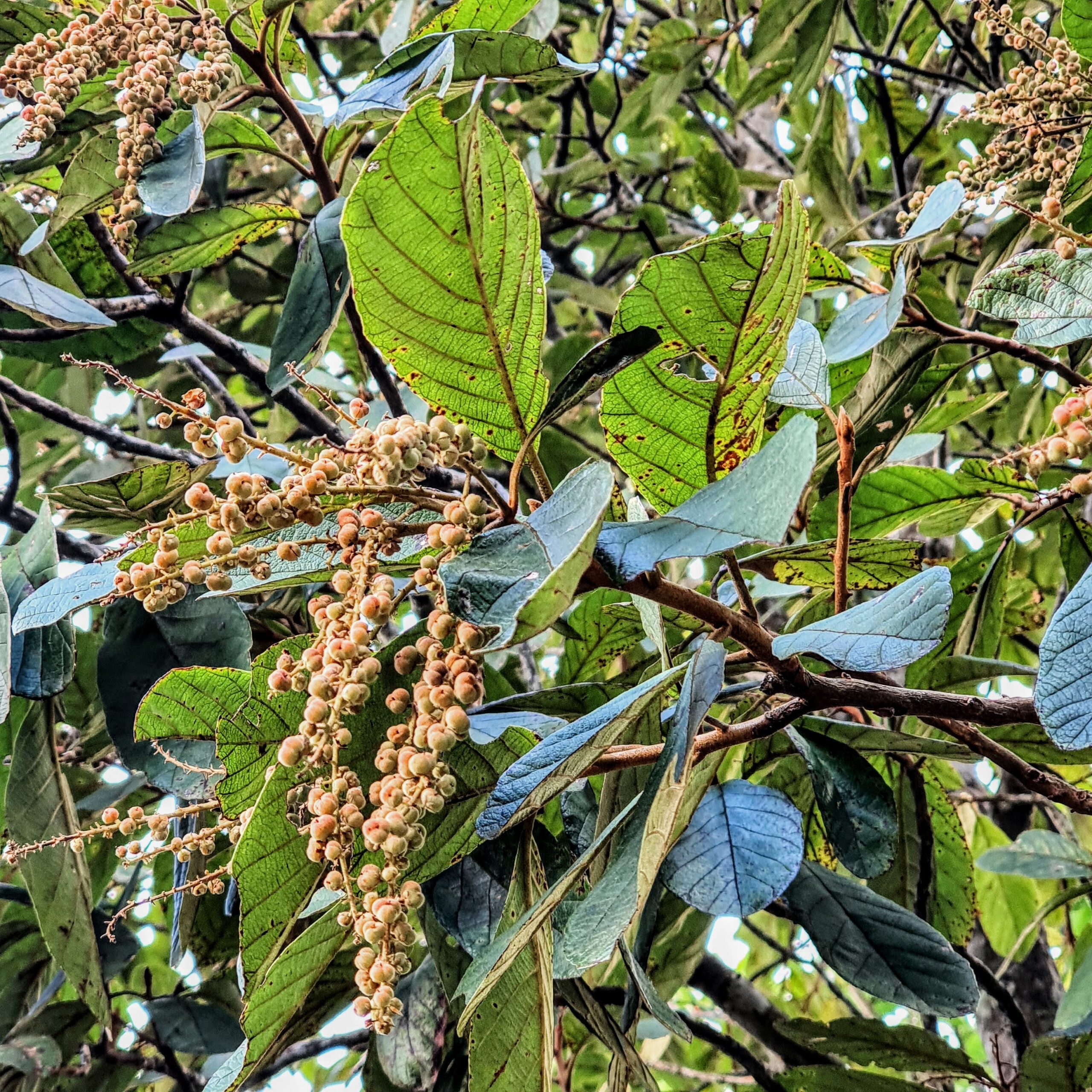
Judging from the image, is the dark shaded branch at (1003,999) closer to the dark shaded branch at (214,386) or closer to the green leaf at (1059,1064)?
the green leaf at (1059,1064)

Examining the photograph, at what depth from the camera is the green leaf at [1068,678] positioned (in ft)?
1.74

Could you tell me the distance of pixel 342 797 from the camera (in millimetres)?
561

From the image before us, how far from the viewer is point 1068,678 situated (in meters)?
0.55

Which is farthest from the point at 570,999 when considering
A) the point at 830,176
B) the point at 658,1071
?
the point at 830,176

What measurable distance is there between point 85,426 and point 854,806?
35.8 inches

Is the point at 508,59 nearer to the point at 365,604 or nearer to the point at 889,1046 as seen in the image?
the point at 365,604

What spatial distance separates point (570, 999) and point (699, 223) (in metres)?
1.93

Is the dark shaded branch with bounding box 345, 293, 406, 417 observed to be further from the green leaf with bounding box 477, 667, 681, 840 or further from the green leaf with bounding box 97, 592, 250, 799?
the green leaf with bounding box 477, 667, 681, 840

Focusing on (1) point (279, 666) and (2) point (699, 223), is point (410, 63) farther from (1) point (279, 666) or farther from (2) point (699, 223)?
(2) point (699, 223)

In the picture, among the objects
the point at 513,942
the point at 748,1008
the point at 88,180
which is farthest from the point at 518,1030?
the point at 88,180

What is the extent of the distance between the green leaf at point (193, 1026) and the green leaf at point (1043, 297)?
106 centimetres

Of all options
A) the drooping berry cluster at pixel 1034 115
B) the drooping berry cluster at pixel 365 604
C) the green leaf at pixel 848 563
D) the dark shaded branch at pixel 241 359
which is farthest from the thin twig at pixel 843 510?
the dark shaded branch at pixel 241 359

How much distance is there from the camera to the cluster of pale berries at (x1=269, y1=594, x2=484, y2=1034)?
0.49 m

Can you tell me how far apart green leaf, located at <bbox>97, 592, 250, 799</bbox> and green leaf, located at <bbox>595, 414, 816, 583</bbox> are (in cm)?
53
